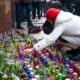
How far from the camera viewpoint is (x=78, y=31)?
4.60m

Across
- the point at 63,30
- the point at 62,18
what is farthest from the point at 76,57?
the point at 62,18

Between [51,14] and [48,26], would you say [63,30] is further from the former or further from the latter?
[48,26]

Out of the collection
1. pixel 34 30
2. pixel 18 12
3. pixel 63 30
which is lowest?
pixel 34 30

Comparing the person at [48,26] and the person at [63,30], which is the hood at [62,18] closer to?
the person at [63,30]

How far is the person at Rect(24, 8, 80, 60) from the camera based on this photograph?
13.5 feet

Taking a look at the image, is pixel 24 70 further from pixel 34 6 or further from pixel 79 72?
pixel 34 6

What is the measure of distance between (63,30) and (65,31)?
0.19m

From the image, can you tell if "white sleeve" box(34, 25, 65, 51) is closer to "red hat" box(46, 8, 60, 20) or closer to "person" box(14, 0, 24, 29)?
"red hat" box(46, 8, 60, 20)

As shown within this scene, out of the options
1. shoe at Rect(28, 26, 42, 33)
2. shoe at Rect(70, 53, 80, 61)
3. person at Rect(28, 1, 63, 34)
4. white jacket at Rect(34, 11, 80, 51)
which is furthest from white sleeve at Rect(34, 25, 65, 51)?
shoe at Rect(28, 26, 42, 33)

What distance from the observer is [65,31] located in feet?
14.7

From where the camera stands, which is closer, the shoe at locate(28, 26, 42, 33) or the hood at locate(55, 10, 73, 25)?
the hood at locate(55, 10, 73, 25)

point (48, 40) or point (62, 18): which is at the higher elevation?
point (62, 18)

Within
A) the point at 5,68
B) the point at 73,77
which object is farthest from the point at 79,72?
the point at 5,68

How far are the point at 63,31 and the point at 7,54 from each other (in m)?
1.16
